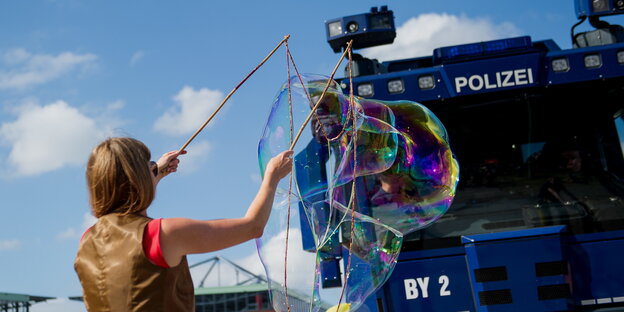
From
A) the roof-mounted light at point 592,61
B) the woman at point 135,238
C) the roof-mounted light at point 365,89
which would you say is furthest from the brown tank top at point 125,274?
the roof-mounted light at point 592,61

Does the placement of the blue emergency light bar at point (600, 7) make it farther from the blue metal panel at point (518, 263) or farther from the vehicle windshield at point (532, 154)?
the blue metal panel at point (518, 263)

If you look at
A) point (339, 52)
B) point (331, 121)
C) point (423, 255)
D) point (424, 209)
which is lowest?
point (423, 255)

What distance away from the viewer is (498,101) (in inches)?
239

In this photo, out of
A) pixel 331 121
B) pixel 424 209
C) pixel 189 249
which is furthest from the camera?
pixel 424 209

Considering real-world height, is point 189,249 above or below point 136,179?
below

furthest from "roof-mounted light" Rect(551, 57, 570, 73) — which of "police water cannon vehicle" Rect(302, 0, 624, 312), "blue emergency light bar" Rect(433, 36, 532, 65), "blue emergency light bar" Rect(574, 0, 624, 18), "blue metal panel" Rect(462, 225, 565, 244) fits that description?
"blue metal panel" Rect(462, 225, 565, 244)

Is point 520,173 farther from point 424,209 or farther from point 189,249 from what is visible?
point 189,249

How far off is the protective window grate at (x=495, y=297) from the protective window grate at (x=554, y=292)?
0.74 feet

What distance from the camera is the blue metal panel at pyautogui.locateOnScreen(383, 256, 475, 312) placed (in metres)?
5.39

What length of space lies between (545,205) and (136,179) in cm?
418

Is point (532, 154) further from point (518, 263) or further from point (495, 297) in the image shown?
point (495, 297)

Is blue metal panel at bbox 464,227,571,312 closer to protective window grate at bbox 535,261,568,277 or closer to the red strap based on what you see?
protective window grate at bbox 535,261,568,277

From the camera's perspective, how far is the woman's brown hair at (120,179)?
7.67ft

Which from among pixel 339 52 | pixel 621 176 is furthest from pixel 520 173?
pixel 339 52
